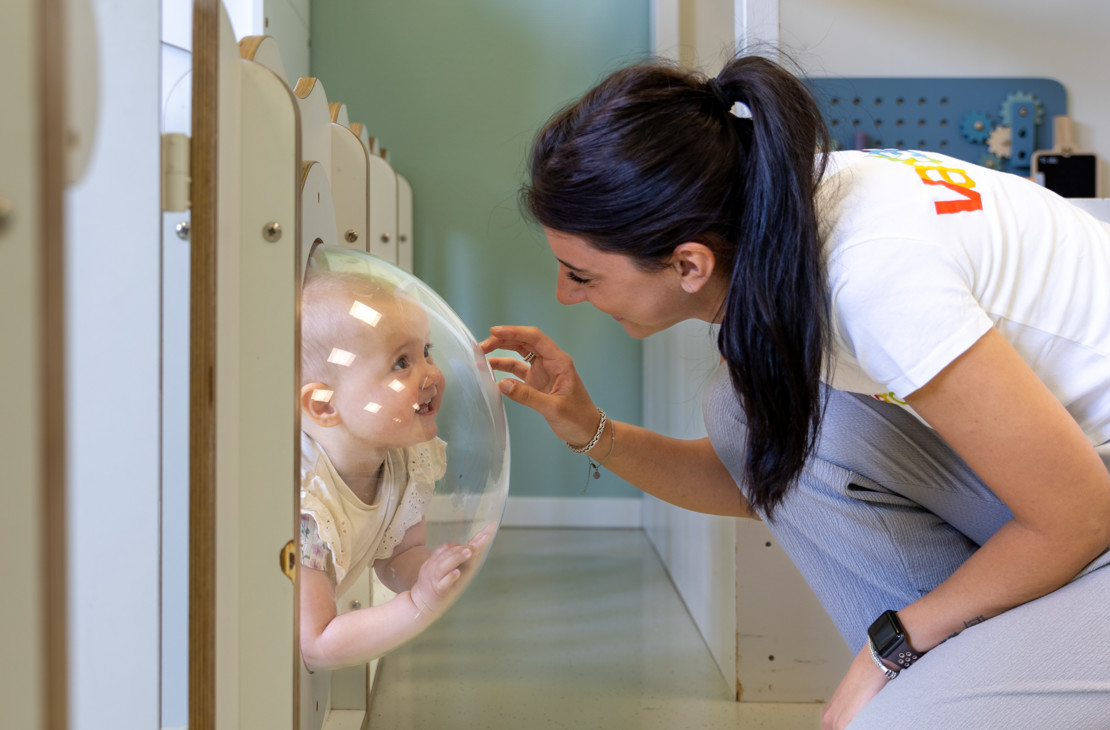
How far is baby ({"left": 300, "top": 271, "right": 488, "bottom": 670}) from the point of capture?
0.69 metres

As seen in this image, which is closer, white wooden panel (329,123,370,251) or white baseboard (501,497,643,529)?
white wooden panel (329,123,370,251)

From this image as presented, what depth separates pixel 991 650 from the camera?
710 millimetres

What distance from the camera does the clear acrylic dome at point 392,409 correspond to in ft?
2.28

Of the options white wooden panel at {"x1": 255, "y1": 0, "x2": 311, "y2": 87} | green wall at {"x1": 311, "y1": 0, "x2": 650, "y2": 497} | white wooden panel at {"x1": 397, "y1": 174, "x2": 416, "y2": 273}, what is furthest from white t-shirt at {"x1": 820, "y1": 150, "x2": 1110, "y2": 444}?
green wall at {"x1": 311, "y1": 0, "x2": 650, "y2": 497}

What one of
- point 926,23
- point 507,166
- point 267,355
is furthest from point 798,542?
point 507,166

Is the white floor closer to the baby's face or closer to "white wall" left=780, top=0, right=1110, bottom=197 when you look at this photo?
the baby's face

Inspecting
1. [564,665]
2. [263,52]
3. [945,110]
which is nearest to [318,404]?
[263,52]

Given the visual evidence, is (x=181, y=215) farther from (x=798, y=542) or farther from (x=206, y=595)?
(x=798, y=542)

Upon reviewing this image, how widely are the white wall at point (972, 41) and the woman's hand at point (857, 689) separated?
1135mm

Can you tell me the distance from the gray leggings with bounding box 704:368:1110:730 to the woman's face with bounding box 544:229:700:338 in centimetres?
21

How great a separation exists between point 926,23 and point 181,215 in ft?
4.79

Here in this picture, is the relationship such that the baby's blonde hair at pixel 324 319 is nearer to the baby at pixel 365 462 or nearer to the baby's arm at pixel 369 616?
the baby at pixel 365 462

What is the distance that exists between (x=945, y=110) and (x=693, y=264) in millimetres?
1072

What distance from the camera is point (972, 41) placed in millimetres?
1624
